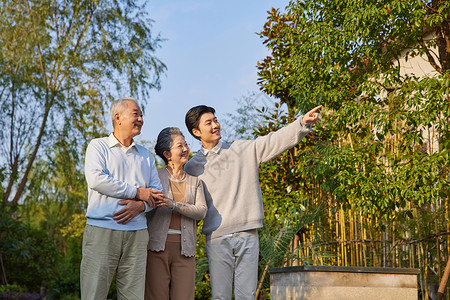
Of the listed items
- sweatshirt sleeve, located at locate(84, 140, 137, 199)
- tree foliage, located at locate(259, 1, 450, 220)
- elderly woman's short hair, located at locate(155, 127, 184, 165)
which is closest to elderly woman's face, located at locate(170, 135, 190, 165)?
elderly woman's short hair, located at locate(155, 127, 184, 165)

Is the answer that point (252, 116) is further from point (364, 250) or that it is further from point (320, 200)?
point (364, 250)

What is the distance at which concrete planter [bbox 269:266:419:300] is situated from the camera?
4.49m

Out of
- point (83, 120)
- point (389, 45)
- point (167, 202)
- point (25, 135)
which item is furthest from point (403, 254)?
point (25, 135)

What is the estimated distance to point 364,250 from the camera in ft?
19.8

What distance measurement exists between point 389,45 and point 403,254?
2.54m

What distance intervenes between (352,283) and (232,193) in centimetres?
215

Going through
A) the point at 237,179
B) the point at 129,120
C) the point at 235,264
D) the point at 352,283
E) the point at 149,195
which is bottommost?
the point at 352,283

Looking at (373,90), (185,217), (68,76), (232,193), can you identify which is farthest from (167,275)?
(68,76)

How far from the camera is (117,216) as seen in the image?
102 inches

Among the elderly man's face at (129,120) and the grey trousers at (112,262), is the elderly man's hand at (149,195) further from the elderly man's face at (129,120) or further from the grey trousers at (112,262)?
the elderly man's face at (129,120)

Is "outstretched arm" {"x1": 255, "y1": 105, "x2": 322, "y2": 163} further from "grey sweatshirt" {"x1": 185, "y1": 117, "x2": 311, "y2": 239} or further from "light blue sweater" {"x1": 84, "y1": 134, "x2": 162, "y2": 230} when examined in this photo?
"light blue sweater" {"x1": 84, "y1": 134, "x2": 162, "y2": 230}

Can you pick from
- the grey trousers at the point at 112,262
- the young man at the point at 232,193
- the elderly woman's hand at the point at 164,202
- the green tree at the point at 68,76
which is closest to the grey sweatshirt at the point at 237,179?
the young man at the point at 232,193

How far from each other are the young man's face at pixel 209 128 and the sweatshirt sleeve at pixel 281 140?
0.22m

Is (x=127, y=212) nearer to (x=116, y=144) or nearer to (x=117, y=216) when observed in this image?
(x=117, y=216)
